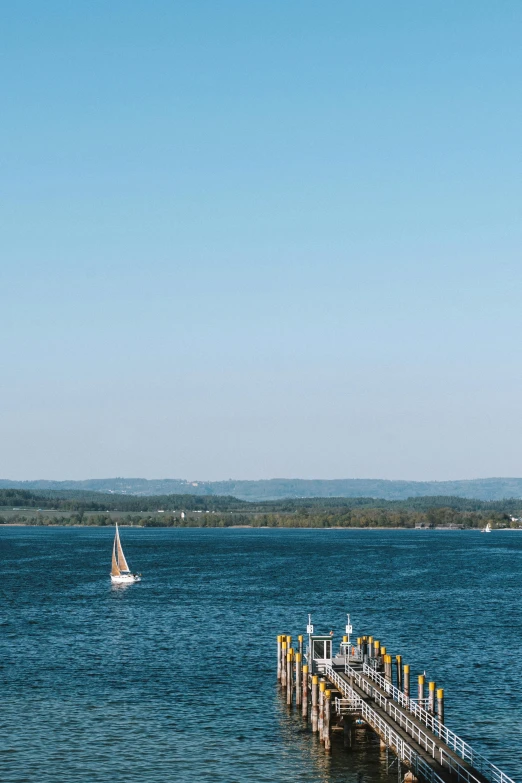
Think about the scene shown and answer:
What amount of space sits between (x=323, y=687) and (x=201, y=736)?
696 centimetres

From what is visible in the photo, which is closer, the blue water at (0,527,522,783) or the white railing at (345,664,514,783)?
the white railing at (345,664,514,783)

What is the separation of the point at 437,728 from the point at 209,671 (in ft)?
76.3

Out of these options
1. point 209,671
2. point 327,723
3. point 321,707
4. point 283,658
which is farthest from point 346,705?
point 209,671

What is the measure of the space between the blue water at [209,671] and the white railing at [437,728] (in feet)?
6.82

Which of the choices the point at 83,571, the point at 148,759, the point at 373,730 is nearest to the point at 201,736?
the point at 148,759

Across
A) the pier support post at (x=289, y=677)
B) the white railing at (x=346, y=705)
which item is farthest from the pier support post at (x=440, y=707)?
the pier support post at (x=289, y=677)

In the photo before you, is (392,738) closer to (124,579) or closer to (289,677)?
(289,677)

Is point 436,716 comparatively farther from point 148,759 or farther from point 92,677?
point 92,677

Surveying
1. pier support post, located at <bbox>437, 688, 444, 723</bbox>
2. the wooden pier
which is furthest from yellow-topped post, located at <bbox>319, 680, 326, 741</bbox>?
pier support post, located at <bbox>437, 688, 444, 723</bbox>

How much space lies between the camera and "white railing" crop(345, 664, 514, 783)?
44.2 m

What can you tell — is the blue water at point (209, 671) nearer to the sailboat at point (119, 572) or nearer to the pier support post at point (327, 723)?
the pier support post at point (327, 723)

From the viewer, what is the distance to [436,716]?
53.3m

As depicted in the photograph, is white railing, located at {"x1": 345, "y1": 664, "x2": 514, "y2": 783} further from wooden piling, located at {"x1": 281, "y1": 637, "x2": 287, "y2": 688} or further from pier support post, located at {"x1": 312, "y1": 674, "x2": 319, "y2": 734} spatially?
wooden piling, located at {"x1": 281, "y1": 637, "x2": 287, "y2": 688}

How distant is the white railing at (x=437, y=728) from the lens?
145 ft
